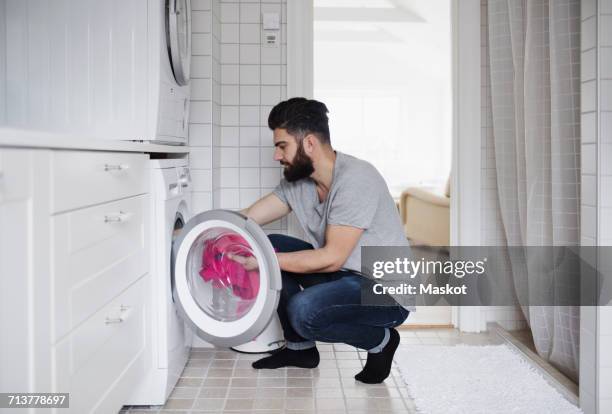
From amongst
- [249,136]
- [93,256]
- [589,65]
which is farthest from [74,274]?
[249,136]

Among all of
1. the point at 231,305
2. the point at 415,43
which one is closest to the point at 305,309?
the point at 231,305

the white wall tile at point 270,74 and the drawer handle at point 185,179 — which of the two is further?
the white wall tile at point 270,74

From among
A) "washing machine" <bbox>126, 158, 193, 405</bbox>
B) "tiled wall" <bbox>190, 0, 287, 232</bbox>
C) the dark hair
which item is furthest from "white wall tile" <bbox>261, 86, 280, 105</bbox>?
"washing machine" <bbox>126, 158, 193, 405</bbox>

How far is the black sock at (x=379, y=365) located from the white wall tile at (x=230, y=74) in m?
1.47

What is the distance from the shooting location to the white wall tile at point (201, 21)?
110 inches

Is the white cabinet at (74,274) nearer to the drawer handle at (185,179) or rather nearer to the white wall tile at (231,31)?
the drawer handle at (185,179)

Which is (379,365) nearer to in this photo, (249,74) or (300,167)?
(300,167)

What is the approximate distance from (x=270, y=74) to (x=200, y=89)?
17.0 inches

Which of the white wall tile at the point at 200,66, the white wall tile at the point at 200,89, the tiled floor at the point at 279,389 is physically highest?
the white wall tile at the point at 200,66

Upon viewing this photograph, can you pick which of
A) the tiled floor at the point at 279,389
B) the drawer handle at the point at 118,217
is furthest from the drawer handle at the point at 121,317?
the tiled floor at the point at 279,389

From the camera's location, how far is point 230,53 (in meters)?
3.09

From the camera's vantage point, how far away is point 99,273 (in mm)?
1576

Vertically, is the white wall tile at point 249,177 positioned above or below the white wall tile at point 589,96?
below

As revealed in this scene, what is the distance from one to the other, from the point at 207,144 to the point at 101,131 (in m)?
0.74
